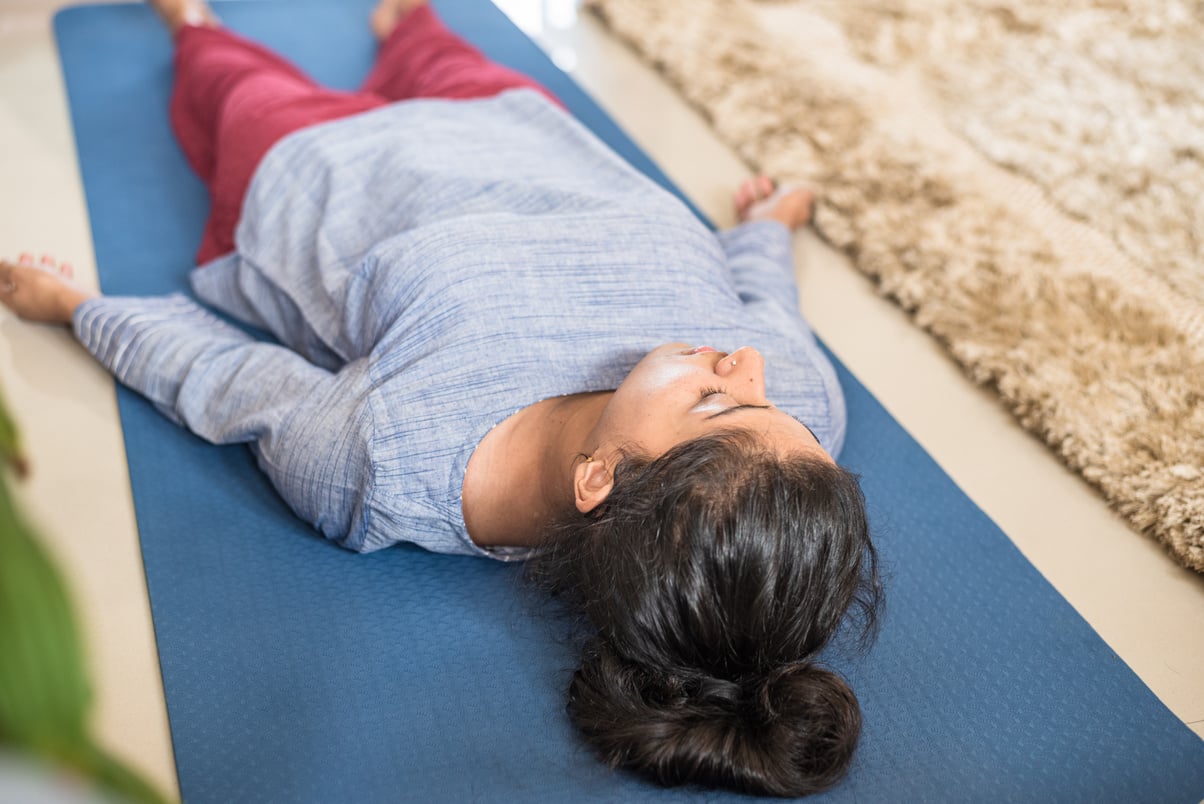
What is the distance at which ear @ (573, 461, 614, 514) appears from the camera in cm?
95

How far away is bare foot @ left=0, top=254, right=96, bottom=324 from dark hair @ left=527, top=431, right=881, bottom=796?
0.88 metres

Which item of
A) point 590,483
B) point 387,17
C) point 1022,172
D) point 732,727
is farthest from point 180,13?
point 732,727

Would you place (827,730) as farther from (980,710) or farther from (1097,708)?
(1097,708)

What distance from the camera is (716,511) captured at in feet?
2.84

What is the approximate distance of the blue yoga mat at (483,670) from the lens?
0.94 m

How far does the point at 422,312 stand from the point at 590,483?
0.32 meters

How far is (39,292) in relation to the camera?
1358 mm

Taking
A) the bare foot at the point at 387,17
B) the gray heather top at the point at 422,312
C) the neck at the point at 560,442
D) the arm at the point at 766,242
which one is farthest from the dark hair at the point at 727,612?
the bare foot at the point at 387,17

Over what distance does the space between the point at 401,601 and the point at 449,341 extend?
0.29 metres

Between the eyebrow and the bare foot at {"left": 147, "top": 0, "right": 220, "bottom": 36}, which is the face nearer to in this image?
the eyebrow

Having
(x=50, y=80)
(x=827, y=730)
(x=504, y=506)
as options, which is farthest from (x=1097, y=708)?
(x=50, y=80)

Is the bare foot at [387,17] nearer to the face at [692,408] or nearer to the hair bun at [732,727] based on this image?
the face at [692,408]

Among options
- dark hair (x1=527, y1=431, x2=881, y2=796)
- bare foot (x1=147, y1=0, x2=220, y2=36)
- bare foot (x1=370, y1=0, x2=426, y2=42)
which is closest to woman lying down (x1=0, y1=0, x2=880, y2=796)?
dark hair (x1=527, y1=431, x2=881, y2=796)

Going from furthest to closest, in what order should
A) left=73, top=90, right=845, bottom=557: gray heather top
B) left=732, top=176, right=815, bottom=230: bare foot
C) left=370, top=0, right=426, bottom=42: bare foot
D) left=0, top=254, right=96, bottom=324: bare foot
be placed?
1. left=370, top=0, right=426, bottom=42: bare foot
2. left=732, top=176, right=815, bottom=230: bare foot
3. left=0, top=254, right=96, bottom=324: bare foot
4. left=73, top=90, right=845, bottom=557: gray heather top
